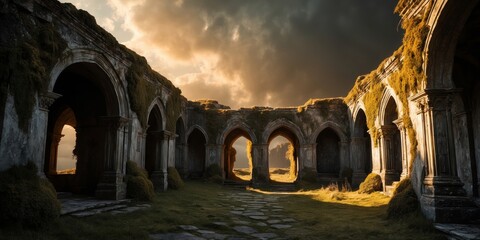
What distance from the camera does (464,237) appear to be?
6.13m

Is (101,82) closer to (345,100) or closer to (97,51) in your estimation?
(97,51)

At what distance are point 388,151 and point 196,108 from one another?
13.0 meters

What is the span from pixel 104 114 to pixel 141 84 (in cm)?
192

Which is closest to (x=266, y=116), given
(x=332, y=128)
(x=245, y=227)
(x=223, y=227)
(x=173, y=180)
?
(x=332, y=128)

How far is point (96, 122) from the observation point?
13.4 m

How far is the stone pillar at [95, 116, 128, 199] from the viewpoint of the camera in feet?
38.5

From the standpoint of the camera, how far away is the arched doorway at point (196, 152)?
25.2 meters

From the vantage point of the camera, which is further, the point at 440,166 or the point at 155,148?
the point at 155,148

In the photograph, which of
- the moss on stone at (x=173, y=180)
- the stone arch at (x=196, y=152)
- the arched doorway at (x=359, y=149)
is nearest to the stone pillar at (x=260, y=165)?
the stone arch at (x=196, y=152)

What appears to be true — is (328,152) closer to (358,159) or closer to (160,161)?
(358,159)

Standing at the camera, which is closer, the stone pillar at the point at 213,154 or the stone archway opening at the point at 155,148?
the stone archway opening at the point at 155,148

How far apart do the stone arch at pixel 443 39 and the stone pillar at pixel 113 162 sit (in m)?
10.2

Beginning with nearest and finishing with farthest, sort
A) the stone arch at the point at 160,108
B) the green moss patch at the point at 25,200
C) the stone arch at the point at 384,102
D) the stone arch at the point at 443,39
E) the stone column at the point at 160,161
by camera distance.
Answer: the green moss patch at the point at 25,200
the stone arch at the point at 443,39
the stone arch at the point at 384,102
the stone arch at the point at 160,108
the stone column at the point at 160,161

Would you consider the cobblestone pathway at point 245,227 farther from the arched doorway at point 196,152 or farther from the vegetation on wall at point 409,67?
the arched doorway at point 196,152
